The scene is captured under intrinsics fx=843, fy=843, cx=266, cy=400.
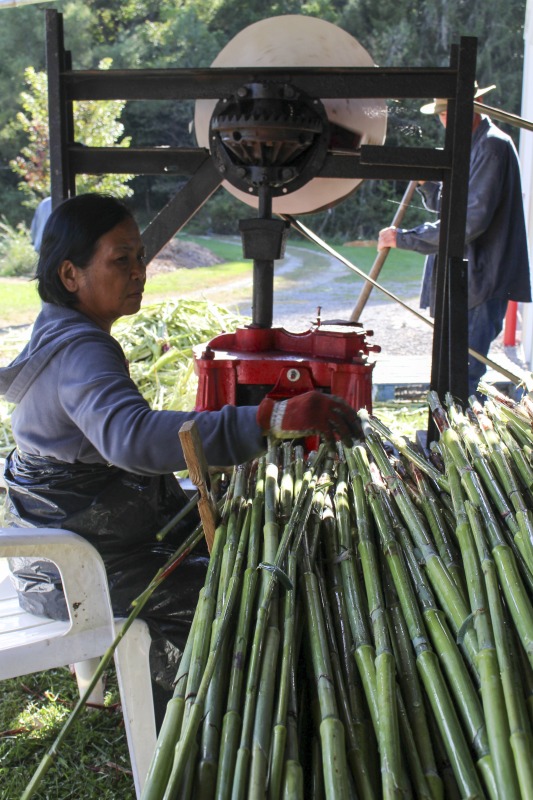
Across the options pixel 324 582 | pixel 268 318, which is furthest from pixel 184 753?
pixel 268 318

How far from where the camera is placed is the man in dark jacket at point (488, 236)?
181 inches

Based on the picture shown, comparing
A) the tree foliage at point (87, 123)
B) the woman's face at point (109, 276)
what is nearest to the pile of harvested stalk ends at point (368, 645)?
the woman's face at point (109, 276)

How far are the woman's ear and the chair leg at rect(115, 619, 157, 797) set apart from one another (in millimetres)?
840

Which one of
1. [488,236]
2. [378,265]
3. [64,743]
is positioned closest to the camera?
[64,743]

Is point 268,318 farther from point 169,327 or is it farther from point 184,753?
point 169,327

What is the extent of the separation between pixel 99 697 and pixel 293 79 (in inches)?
84.8

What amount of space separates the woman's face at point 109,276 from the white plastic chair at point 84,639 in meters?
0.58

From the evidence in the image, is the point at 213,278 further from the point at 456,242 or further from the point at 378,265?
the point at 456,242

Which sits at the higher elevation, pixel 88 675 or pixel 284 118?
pixel 284 118

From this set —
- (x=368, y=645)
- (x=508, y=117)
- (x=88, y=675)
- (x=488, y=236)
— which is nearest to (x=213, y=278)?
(x=488, y=236)

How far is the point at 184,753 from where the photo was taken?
1.16 m

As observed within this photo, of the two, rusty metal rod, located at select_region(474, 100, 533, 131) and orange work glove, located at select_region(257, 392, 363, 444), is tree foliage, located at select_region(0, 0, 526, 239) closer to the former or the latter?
rusty metal rod, located at select_region(474, 100, 533, 131)

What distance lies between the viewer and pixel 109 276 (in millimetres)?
2158

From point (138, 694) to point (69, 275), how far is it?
104 centimetres
